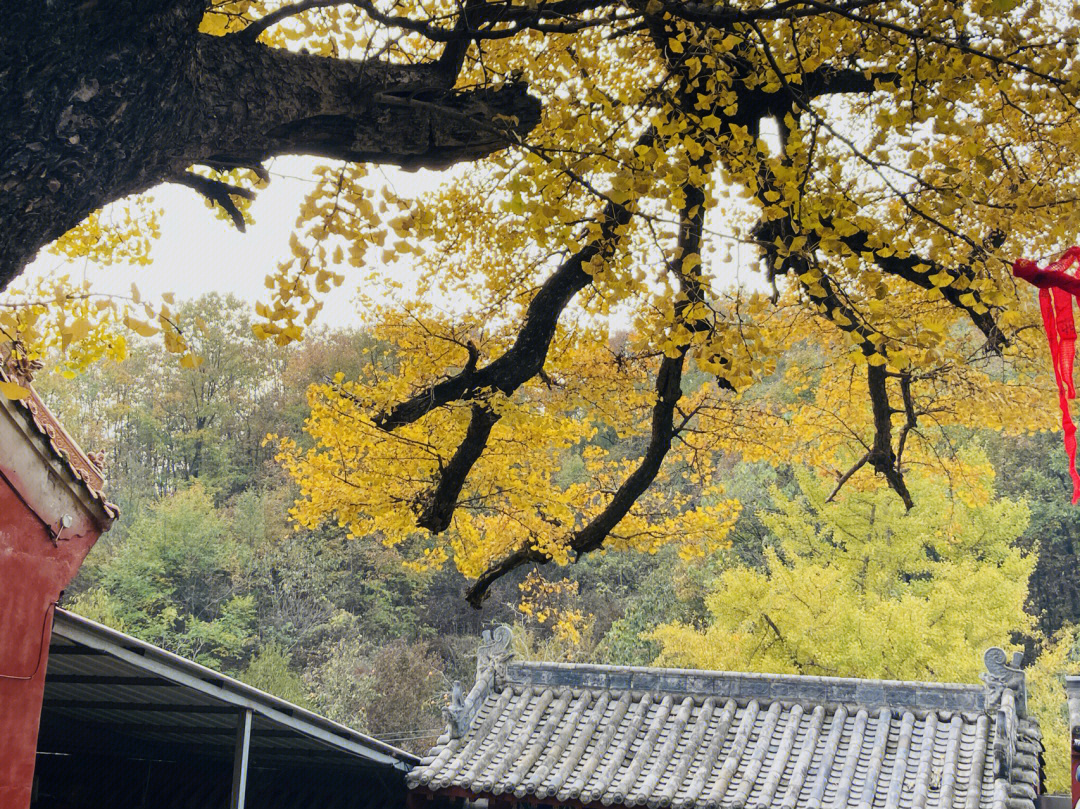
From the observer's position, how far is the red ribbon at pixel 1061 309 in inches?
153

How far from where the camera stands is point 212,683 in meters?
6.45

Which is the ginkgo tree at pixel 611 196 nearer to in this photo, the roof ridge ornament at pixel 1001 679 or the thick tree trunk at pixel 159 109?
the thick tree trunk at pixel 159 109

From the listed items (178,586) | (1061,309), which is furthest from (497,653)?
(178,586)

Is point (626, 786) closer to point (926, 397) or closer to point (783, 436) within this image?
point (783, 436)

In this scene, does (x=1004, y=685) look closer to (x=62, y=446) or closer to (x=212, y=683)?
(x=212, y=683)

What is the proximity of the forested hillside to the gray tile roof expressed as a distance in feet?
26.3

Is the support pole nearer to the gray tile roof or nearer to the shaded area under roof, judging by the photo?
the shaded area under roof

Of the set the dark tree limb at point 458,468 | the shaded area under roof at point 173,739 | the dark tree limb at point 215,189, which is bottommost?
the shaded area under roof at point 173,739

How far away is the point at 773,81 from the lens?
409 cm

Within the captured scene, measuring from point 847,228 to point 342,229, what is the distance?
1846 mm

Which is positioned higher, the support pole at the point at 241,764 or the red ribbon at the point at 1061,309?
the red ribbon at the point at 1061,309

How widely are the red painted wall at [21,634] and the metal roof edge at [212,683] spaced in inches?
5.9

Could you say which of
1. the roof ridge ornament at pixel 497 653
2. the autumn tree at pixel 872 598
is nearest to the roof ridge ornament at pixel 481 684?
the roof ridge ornament at pixel 497 653

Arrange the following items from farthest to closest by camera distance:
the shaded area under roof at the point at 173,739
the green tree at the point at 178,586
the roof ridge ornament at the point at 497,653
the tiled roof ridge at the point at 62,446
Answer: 1. the green tree at the point at 178,586
2. the roof ridge ornament at the point at 497,653
3. the shaded area under roof at the point at 173,739
4. the tiled roof ridge at the point at 62,446
